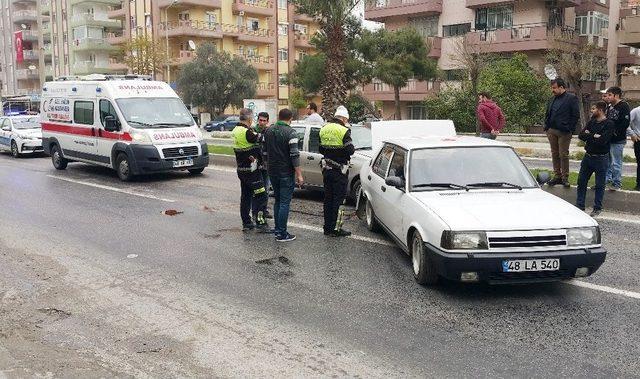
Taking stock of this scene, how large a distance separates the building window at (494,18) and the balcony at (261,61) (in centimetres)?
2958

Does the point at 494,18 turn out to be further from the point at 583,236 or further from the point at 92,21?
the point at 92,21

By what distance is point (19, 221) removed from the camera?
10102mm

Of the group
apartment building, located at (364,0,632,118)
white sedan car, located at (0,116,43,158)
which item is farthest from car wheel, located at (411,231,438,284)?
apartment building, located at (364,0,632,118)

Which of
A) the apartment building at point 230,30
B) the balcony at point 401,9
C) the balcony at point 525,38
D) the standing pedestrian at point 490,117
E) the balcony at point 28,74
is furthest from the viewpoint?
the balcony at point 28,74

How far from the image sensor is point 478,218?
5738mm

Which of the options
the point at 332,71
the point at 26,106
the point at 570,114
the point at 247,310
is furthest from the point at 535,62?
the point at 26,106

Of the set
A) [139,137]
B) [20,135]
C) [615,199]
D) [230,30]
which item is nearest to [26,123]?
[20,135]

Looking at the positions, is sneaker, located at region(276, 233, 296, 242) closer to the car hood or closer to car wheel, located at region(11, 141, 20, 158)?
the car hood

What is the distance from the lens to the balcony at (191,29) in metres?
59.3

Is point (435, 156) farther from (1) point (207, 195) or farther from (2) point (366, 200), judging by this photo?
(1) point (207, 195)

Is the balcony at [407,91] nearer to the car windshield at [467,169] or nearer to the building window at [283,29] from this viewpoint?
the building window at [283,29]

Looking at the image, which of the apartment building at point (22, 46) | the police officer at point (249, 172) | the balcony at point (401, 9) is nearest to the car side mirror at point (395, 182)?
the police officer at point (249, 172)

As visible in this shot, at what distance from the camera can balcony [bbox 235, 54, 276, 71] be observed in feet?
220

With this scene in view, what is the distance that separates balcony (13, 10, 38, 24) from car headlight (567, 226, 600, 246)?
98753mm
